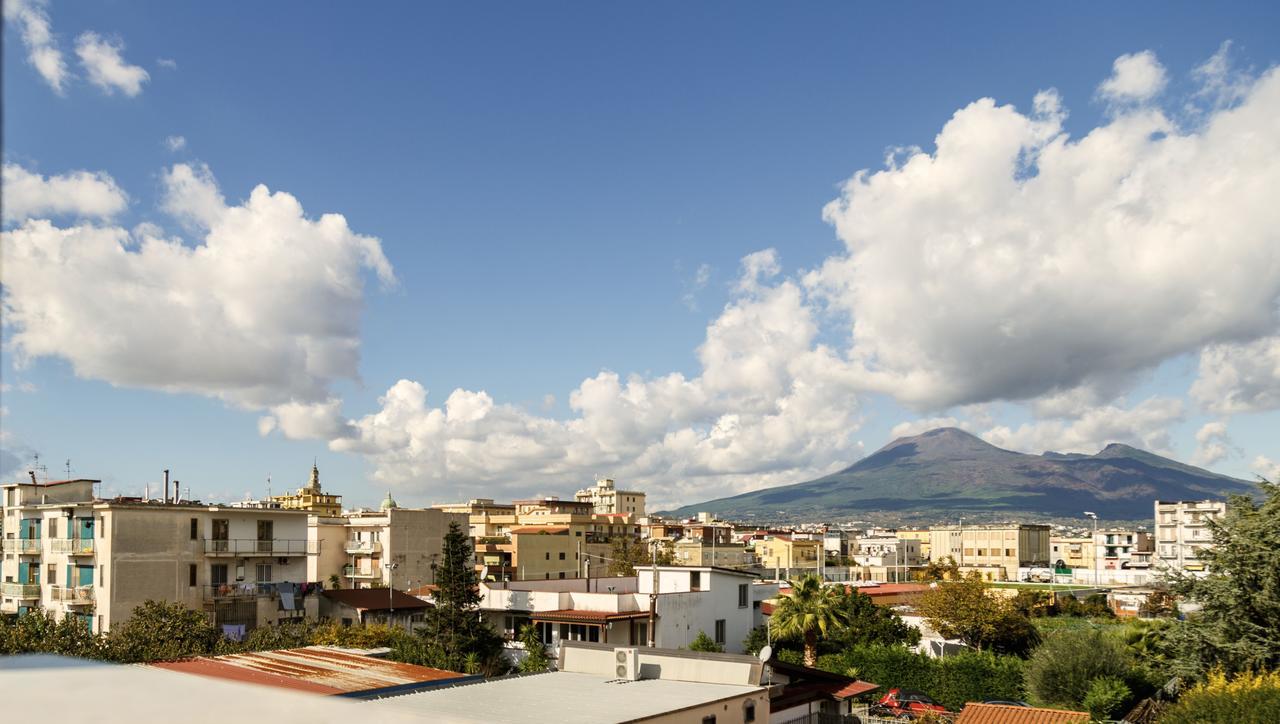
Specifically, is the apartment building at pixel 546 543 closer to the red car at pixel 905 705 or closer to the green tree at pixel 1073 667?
the red car at pixel 905 705

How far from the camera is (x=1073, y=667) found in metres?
39.0

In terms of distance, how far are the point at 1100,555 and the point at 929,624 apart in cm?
11759

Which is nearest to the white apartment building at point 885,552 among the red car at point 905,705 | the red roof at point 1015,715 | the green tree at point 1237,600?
the red car at point 905,705

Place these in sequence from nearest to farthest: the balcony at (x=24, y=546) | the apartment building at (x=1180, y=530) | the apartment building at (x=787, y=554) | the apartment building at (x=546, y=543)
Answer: the balcony at (x=24, y=546), the apartment building at (x=546, y=543), the apartment building at (x=1180, y=530), the apartment building at (x=787, y=554)

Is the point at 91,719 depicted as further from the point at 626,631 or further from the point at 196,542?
the point at 196,542

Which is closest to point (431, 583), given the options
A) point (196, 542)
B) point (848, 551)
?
point (196, 542)

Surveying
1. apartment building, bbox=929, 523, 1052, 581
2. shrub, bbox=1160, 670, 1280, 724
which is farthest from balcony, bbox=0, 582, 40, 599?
apartment building, bbox=929, 523, 1052, 581

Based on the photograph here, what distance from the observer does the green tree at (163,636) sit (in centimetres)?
3794

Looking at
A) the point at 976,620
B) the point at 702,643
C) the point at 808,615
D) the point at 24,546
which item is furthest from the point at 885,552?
the point at 24,546

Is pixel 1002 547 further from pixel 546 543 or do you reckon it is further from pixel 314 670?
pixel 314 670

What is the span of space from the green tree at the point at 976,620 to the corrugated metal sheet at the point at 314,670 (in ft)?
133

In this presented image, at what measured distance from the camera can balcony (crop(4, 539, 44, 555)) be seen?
51.5 metres

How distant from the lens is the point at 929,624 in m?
61.4

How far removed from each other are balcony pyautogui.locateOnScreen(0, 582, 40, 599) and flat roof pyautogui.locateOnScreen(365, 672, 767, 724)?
36607 mm
